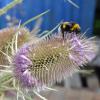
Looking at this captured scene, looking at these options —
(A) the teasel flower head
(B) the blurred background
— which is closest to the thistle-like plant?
(A) the teasel flower head

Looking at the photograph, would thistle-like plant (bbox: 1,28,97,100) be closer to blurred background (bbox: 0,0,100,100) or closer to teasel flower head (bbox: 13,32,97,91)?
teasel flower head (bbox: 13,32,97,91)

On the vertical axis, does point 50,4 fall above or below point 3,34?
above

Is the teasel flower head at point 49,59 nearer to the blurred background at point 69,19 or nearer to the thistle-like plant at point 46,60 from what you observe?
the thistle-like plant at point 46,60

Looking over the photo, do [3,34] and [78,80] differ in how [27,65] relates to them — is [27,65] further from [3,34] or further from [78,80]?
[78,80]

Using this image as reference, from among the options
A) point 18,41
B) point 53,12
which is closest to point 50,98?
point 53,12

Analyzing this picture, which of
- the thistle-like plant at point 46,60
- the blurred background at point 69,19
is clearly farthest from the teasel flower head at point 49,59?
the blurred background at point 69,19

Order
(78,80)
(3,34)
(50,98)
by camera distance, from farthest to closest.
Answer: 1. (78,80)
2. (50,98)
3. (3,34)
